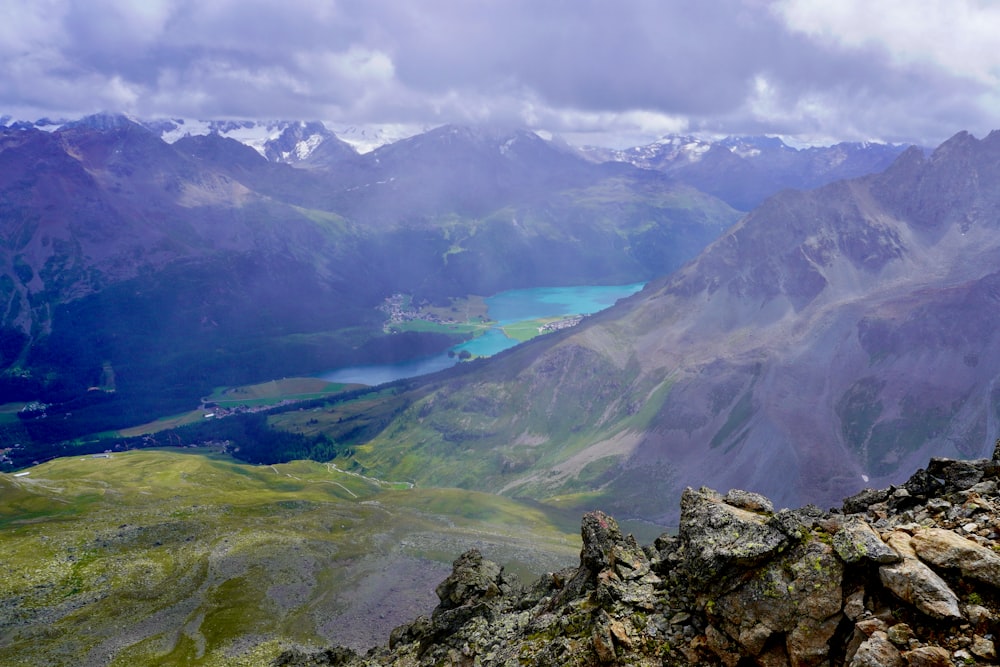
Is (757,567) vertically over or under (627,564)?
over

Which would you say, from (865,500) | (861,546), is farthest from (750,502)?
(861,546)

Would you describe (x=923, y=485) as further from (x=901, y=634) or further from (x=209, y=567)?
(x=209, y=567)

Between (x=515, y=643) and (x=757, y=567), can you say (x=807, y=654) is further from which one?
(x=515, y=643)

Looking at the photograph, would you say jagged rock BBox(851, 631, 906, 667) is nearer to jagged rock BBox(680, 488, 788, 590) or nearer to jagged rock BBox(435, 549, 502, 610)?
jagged rock BBox(680, 488, 788, 590)

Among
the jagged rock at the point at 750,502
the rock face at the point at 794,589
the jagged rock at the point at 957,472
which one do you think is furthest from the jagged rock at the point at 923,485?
the jagged rock at the point at 750,502

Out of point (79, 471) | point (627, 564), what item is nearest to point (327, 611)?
point (627, 564)

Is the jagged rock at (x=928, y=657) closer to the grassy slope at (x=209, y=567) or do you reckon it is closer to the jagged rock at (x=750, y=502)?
the jagged rock at (x=750, y=502)

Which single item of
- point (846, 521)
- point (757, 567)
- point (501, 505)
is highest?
point (846, 521)
